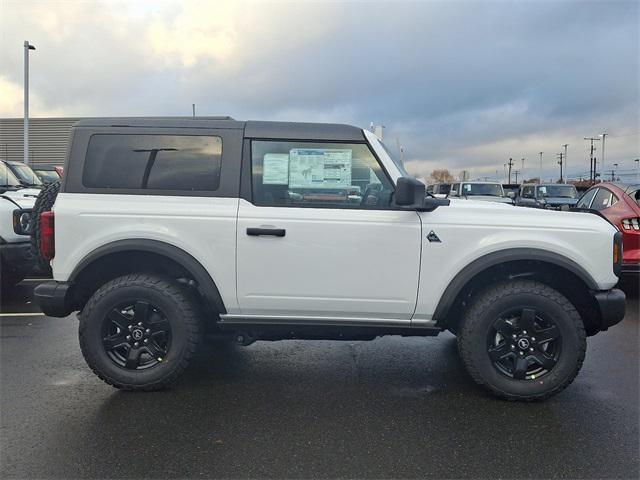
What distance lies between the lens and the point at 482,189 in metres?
18.2

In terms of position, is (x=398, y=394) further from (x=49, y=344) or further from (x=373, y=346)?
(x=49, y=344)

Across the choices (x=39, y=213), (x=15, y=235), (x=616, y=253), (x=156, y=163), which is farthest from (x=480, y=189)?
(x=39, y=213)

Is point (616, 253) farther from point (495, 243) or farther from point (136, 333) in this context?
point (136, 333)

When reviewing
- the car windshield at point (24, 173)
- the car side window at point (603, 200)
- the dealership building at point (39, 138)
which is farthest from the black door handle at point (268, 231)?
the dealership building at point (39, 138)

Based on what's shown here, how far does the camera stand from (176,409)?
3434 mm

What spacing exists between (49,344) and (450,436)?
387 cm

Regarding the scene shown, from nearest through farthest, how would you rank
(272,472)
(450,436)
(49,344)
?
(272,472), (450,436), (49,344)

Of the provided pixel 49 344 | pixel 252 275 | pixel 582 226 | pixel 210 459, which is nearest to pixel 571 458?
pixel 582 226

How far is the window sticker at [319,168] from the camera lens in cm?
362

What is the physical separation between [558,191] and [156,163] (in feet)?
62.1

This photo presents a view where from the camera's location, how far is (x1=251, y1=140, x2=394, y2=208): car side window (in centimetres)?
359

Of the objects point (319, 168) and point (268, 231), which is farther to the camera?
point (319, 168)

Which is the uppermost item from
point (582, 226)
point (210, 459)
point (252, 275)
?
point (582, 226)

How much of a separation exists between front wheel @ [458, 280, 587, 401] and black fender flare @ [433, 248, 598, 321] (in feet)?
0.65
